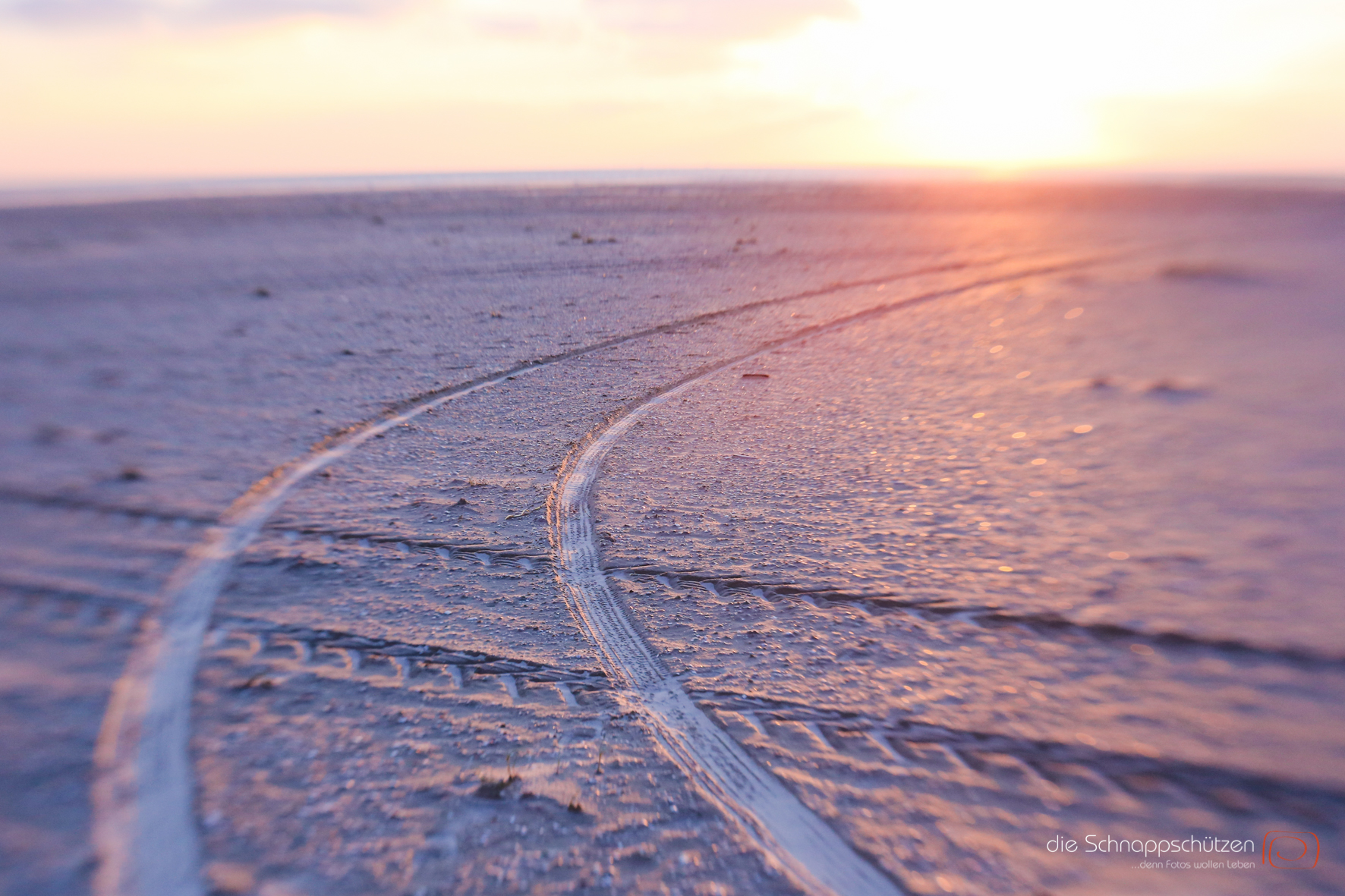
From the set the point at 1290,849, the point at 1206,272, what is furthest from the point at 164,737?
the point at 1206,272

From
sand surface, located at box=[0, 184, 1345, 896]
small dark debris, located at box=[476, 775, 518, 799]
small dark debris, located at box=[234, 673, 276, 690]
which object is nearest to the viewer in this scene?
sand surface, located at box=[0, 184, 1345, 896]

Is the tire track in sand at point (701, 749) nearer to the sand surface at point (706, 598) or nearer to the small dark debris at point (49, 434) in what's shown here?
the sand surface at point (706, 598)

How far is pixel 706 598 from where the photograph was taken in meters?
3.83

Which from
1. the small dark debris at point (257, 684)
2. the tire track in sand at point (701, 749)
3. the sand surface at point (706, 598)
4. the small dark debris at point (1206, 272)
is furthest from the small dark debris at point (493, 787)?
the small dark debris at point (1206, 272)

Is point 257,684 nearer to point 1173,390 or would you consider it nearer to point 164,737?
point 164,737

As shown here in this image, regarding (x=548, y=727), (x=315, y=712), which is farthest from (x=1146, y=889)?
(x=315, y=712)

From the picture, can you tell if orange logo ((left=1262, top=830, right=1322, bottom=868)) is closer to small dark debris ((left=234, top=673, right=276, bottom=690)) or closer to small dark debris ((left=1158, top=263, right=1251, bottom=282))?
small dark debris ((left=234, top=673, right=276, bottom=690))

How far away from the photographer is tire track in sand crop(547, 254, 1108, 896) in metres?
2.37

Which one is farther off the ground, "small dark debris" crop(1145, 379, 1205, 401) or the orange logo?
"small dark debris" crop(1145, 379, 1205, 401)

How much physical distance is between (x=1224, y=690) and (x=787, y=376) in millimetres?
4871

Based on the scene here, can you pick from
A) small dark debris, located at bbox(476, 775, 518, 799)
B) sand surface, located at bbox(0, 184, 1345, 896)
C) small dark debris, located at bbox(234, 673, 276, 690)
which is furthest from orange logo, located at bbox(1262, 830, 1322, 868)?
small dark debris, located at bbox(234, 673, 276, 690)

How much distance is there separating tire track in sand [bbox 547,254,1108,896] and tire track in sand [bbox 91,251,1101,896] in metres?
0.03

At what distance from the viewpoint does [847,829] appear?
8.20 ft

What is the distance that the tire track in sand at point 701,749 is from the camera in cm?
237
